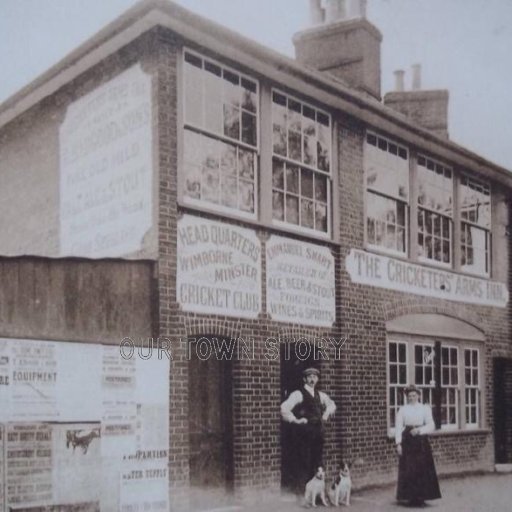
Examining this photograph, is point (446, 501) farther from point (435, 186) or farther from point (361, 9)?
point (361, 9)

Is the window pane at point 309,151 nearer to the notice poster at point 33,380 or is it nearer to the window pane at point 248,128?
the window pane at point 248,128

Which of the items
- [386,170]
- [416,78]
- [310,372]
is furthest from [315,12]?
[310,372]

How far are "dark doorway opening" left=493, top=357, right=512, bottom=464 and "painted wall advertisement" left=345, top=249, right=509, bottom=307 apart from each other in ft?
4.35

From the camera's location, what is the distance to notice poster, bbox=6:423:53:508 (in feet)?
26.7

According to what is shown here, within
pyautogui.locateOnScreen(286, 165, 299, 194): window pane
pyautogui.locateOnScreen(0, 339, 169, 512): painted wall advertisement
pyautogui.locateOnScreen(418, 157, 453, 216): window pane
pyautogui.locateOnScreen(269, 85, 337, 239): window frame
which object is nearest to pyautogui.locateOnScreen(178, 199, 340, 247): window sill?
pyautogui.locateOnScreen(269, 85, 337, 239): window frame

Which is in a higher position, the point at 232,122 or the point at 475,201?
the point at 232,122

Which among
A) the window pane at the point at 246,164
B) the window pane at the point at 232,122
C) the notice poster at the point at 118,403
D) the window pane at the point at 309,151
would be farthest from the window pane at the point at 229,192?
the notice poster at the point at 118,403

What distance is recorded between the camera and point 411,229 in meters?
14.7

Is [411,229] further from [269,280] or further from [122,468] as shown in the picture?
[122,468]

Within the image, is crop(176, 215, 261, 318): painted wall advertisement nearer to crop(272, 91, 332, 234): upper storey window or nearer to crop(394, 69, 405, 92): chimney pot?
crop(272, 91, 332, 234): upper storey window

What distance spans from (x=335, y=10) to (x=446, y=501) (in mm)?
9014

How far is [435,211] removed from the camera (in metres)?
15.5

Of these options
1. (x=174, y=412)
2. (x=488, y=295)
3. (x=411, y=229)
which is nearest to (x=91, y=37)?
(x=174, y=412)

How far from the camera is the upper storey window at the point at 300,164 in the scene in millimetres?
11953
